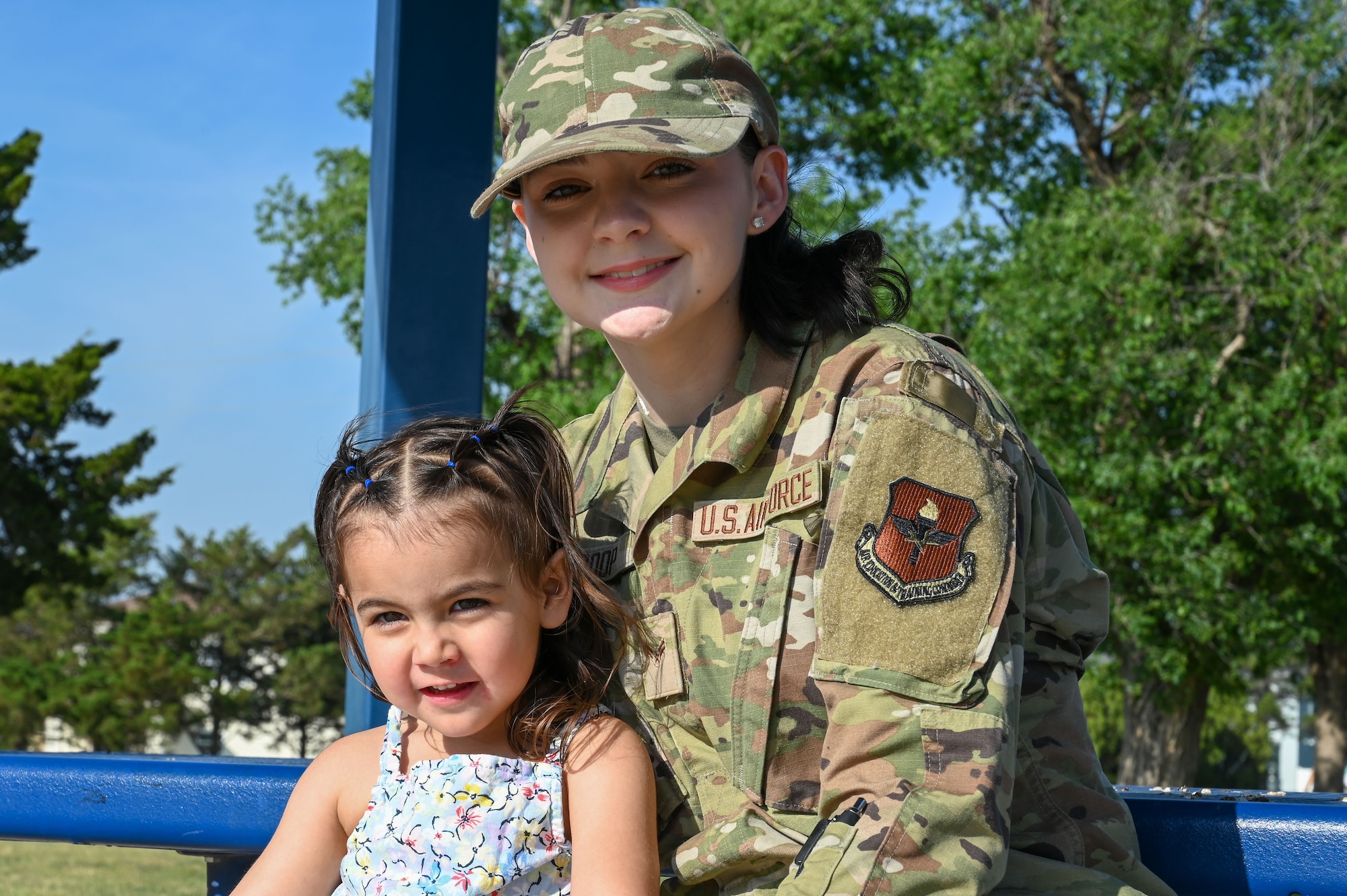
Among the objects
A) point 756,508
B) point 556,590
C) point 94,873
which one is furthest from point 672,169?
point 94,873

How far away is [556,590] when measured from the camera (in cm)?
198

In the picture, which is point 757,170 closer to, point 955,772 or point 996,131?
point 955,772

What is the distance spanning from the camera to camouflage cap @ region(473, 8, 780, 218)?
71.3 inches

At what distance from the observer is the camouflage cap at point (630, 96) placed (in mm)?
1810

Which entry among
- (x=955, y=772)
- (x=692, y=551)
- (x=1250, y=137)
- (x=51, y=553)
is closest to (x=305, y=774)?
(x=692, y=551)

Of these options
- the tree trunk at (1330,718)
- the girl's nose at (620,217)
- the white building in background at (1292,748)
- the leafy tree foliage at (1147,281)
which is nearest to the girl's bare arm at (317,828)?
the girl's nose at (620,217)

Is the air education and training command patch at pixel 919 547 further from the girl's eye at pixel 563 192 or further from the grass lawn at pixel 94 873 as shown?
the grass lawn at pixel 94 873

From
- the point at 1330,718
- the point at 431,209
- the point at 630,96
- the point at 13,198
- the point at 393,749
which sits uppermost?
the point at 13,198

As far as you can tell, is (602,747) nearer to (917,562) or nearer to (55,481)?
(917,562)

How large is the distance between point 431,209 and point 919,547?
5.13 feet

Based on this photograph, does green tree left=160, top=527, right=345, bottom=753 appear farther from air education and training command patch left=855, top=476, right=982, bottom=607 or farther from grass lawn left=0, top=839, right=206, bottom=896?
air education and training command patch left=855, top=476, right=982, bottom=607

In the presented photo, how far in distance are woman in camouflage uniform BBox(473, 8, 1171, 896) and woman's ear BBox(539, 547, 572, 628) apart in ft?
0.31

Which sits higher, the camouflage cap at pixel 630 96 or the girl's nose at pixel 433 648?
the camouflage cap at pixel 630 96

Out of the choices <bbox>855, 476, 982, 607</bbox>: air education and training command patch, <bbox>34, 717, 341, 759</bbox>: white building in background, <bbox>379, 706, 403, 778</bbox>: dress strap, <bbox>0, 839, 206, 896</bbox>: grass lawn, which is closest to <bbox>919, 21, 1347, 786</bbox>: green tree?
<bbox>0, 839, 206, 896</bbox>: grass lawn
